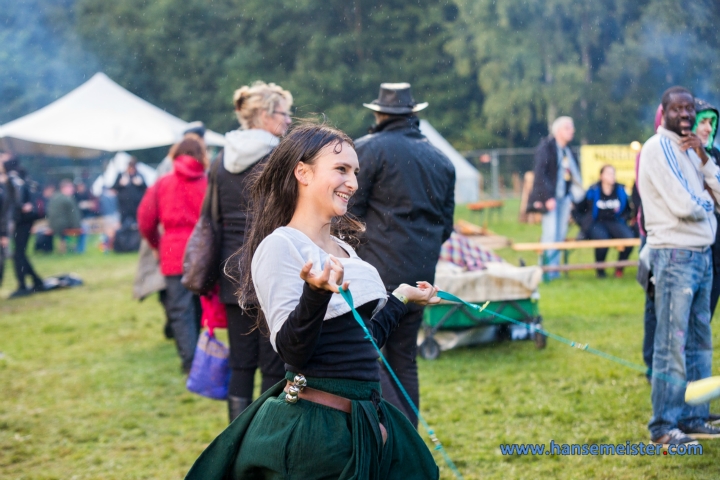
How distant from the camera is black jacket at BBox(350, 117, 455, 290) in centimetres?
439

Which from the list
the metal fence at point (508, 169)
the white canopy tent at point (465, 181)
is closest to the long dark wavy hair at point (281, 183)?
the white canopy tent at point (465, 181)

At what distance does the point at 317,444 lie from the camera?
7.84 ft

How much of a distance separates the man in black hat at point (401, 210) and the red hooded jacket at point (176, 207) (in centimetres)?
201

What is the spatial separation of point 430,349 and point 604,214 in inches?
216

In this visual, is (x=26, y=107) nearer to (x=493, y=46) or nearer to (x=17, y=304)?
(x=493, y=46)

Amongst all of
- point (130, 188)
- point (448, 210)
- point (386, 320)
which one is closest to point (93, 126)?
point (130, 188)

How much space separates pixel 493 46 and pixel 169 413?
32640 millimetres

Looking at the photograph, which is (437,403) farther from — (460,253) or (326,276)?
(326,276)

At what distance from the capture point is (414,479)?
2578 mm

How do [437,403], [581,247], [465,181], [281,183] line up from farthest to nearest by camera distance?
[465,181] → [581,247] → [437,403] → [281,183]

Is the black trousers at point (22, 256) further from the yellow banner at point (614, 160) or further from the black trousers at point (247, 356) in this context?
the yellow banner at point (614, 160)

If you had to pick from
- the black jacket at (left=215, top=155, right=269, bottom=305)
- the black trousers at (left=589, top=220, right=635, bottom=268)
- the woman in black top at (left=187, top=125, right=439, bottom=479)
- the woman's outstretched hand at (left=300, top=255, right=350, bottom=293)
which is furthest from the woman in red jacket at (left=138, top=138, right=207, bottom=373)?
the black trousers at (left=589, top=220, right=635, bottom=268)

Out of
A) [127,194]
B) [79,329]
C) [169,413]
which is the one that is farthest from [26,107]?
[169,413]

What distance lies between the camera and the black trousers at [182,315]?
264 inches
